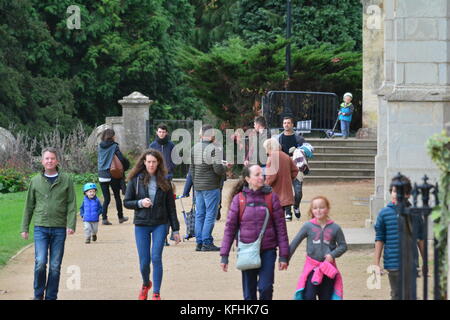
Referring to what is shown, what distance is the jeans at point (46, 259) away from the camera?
11.7 meters

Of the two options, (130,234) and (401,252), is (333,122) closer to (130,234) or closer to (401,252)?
(130,234)

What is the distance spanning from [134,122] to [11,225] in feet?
41.4

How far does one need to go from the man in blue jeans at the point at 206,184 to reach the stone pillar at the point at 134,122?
15.4 metres

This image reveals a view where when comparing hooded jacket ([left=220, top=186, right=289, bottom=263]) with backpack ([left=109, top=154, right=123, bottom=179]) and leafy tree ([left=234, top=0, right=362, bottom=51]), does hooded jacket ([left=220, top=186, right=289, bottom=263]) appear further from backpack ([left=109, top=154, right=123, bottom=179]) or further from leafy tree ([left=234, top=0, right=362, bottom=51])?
leafy tree ([left=234, top=0, right=362, bottom=51])

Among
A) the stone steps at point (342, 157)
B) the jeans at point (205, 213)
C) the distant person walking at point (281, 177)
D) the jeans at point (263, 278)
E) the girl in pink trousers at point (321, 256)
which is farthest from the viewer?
the stone steps at point (342, 157)

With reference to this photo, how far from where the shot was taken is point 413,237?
8.17m

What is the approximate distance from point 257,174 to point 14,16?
97.9ft

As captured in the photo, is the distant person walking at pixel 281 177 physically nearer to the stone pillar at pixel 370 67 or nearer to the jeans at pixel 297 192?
the jeans at pixel 297 192

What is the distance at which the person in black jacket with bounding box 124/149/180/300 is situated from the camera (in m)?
11.9

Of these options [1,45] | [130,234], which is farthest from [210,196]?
[1,45]

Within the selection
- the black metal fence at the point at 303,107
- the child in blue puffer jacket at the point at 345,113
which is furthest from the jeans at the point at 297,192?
the child in blue puffer jacket at the point at 345,113

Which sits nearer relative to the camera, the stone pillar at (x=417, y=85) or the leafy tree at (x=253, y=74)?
the stone pillar at (x=417, y=85)

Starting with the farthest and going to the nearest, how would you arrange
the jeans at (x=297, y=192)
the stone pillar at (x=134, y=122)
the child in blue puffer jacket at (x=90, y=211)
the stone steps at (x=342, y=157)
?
the stone pillar at (x=134, y=122)
the stone steps at (x=342, y=157)
the jeans at (x=297, y=192)
the child in blue puffer jacket at (x=90, y=211)

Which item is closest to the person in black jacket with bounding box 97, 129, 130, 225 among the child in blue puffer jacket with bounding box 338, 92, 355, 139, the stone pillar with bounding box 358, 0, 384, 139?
the stone pillar with bounding box 358, 0, 384, 139
